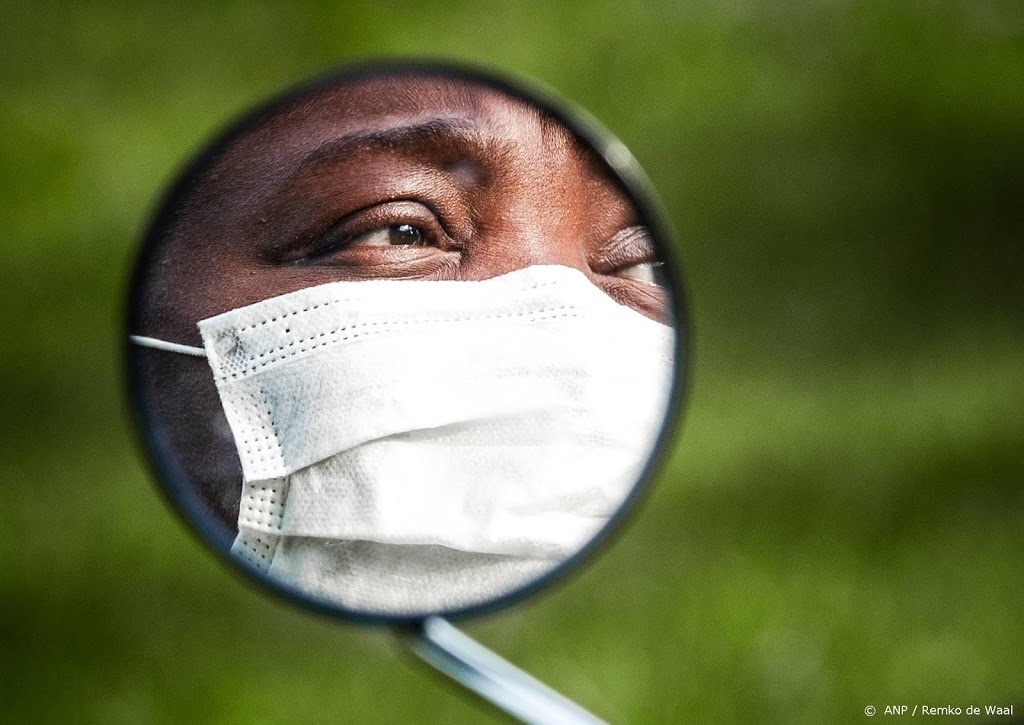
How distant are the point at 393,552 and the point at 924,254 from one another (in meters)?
2.34

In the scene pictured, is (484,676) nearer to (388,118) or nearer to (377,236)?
(377,236)

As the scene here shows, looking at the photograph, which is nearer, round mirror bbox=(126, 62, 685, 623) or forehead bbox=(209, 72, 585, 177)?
round mirror bbox=(126, 62, 685, 623)

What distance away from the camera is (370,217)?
1.32m

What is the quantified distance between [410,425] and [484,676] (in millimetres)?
323

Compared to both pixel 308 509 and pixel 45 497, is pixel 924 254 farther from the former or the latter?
pixel 45 497

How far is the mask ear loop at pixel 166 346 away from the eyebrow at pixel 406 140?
287 millimetres

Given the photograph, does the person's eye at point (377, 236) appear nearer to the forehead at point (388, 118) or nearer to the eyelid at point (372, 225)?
the eyelid at point (372, 225)

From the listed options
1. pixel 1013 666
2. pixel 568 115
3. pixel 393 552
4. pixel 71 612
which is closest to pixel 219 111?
pixel 71 612

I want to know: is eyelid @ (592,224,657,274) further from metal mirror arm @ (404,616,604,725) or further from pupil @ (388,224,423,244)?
metal mirror arm @ (404,616,604,725)

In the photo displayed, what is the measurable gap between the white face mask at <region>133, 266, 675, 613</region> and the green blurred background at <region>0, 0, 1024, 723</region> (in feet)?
4.40

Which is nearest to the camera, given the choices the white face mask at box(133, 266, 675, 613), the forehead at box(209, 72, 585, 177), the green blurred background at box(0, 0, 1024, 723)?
the white face mask at box(133, 266, 675, 613)

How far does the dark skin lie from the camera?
126 cm

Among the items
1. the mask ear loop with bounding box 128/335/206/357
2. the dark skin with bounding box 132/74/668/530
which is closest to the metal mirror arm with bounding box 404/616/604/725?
the dark skin with bounding box 132/74/668/530

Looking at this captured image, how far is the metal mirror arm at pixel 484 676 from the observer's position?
3.99 ft
